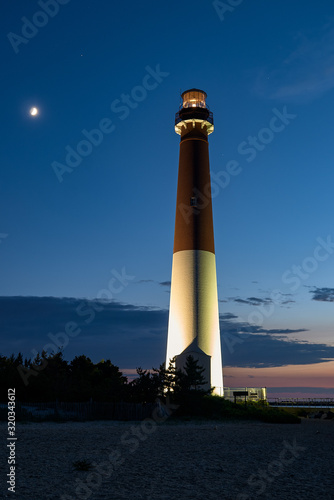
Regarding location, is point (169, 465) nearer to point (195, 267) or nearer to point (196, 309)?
point (196, 309)

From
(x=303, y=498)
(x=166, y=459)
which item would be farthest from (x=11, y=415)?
(x=303, y=498)

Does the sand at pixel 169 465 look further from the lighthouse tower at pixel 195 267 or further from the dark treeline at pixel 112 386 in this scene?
the lighthouse tower at pixel 195 267

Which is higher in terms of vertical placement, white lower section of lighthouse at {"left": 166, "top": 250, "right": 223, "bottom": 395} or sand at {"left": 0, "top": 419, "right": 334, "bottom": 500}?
white lower section of lighthouse at {"left": 166, "top": 250, "right": 223, "bottom": 395}

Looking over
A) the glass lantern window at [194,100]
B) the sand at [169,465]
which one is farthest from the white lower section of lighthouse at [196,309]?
the glass lantern window at [194,100]

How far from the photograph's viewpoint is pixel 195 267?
3297 cm

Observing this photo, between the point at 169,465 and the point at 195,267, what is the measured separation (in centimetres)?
2161

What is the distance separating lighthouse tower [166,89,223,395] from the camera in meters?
32.0

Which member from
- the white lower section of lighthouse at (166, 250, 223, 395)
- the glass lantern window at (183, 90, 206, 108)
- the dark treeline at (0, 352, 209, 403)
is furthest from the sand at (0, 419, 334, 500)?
the glass lantern window at (183, 90, 206, 108)

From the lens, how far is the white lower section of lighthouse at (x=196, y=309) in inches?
1259

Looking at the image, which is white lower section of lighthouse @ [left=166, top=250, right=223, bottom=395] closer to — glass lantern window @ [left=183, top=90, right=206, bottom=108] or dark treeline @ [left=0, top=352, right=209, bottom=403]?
dark treeline @ [left=0, top=352, right=209, bottom=403]

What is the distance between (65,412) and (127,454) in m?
12.7

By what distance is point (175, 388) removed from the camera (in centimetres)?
2786

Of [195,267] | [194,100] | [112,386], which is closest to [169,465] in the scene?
[112,386]

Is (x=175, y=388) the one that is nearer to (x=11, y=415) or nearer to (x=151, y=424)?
(x=151, y=424)
